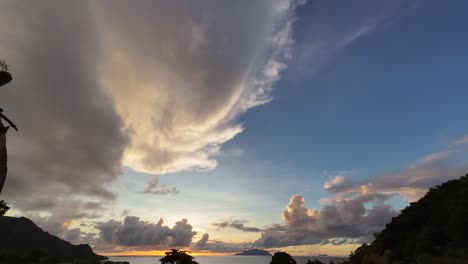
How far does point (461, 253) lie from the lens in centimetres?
3167

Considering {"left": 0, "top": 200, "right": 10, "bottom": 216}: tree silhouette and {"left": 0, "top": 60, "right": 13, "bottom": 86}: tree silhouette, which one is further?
{"left": 0, "top": 200, "right": 10, "bottom": 216}: tree silhouette

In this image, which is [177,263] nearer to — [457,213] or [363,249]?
[363,249]

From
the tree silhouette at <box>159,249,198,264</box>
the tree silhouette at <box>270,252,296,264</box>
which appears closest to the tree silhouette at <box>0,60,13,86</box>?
the tree silhouette at <box>159,249,198,264</box>

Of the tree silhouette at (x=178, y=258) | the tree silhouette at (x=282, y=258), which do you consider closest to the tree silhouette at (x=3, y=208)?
the tree silhouette at (x=178, y=258)

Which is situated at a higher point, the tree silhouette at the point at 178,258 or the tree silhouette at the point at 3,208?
the tree silhouette at the point at 3,208

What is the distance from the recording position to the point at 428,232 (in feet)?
143

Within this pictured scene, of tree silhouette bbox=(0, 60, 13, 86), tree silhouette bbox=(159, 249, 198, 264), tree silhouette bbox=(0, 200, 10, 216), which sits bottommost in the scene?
tree silhouette bbox=(159, 249, 198, 264)

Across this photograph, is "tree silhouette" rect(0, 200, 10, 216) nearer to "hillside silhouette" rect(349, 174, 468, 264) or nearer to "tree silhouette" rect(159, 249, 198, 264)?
"tree silhouette" rect(159, 249, 198, 264)

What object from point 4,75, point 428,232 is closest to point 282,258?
point 428,232

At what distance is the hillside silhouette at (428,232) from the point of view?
36.3m

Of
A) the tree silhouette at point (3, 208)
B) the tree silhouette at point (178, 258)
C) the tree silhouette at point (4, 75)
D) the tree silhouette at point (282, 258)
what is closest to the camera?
the tree silhouette at point (4, 75)

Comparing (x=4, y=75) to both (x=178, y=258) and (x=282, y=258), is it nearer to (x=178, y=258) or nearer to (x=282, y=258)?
(x=178, y=258)

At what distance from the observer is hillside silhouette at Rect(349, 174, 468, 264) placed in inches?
1430

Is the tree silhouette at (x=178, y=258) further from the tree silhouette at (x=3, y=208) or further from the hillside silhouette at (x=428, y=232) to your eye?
the tree silhouette at (x=3, y=208)
